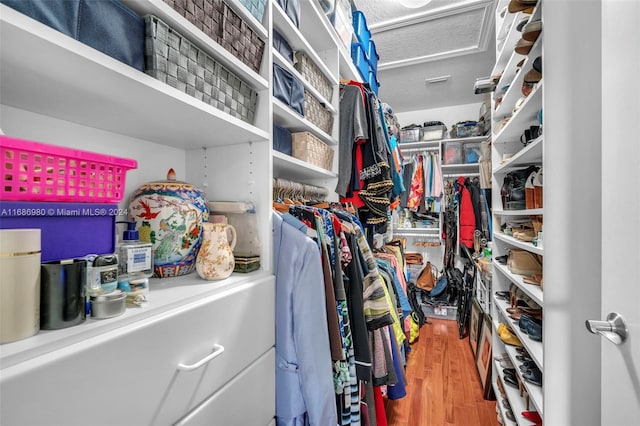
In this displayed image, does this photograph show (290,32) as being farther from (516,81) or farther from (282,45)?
(516,81)

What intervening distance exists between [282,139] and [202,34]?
63 centimetres

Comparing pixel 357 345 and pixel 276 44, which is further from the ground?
pixel 276 44

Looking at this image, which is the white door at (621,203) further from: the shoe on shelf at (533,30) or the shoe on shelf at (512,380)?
the shoe on shelf at (512,380)

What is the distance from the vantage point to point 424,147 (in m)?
3.83

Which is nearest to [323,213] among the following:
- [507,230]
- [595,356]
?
[595,356]

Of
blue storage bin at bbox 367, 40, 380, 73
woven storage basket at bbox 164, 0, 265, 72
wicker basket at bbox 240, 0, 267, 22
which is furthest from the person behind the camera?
blue storage bin at bbox 367, 40, 380, 73

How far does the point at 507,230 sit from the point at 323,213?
132cm

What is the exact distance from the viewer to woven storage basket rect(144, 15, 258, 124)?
1.98 ft

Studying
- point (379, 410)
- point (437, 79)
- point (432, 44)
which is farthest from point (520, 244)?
point (437, 79)

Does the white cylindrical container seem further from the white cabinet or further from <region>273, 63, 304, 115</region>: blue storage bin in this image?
<region>273, 63, 304, 115</region>: blue storage bin

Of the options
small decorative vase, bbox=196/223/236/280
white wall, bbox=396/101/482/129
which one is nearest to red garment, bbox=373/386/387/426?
small decorative vase, bbox=196/223/236/280

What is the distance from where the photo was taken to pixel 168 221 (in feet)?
2.52

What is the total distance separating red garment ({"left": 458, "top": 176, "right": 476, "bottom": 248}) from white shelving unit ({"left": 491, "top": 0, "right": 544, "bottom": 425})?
1414 mm

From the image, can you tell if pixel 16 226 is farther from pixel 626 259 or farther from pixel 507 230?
pixel 507 230
